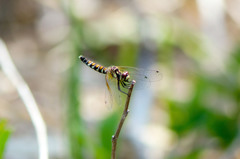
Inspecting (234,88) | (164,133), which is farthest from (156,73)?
(164,133)

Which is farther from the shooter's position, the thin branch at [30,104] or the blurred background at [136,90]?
the blurred background at [136,90]

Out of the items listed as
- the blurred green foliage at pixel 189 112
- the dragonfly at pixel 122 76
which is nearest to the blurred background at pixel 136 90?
the blurred green foliage at pixel 189 112

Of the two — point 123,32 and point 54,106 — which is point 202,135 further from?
point 123,32

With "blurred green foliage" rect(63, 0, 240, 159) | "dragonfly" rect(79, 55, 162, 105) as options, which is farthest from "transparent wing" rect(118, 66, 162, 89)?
"blurred green foliage" rect(63, 0, 240, 159)

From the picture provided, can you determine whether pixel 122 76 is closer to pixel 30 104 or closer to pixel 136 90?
pixel 30 104

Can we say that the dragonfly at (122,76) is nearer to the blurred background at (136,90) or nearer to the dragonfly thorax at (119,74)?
the dragonfly thorax at (119,74)

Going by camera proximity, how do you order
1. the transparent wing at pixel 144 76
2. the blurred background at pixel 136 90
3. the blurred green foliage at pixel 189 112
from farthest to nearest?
the blurred background at pixel 136 90 < the blurred green foliage at pixel 189 112 < the transparent wing at pixel 144 76
